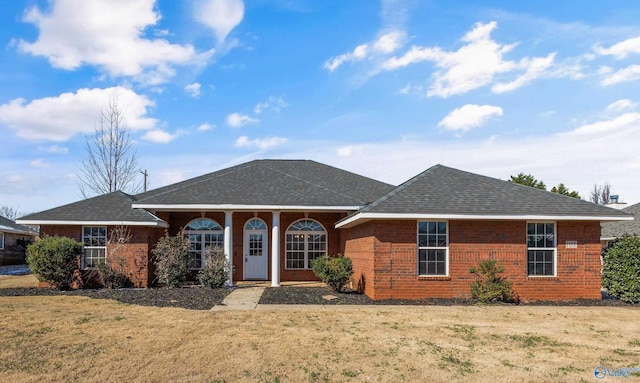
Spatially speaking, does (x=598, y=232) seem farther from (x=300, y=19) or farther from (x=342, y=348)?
(x=300, y=19)

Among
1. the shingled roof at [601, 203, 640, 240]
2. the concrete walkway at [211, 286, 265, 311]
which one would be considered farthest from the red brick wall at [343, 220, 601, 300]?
the shingled roof at [601, 203, 640, 240]

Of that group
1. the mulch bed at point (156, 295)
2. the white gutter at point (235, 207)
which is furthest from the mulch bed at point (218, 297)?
the white gutter at point (235, 207)

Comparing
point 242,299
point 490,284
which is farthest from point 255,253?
point 490,284

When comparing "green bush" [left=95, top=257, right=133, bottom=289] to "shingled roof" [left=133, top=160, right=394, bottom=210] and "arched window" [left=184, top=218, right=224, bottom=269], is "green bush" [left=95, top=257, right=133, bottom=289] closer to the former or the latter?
"shingled roof" [left=133, top=160, right=394, bottom=210]

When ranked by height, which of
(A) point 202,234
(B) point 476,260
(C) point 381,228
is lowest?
(B) point 476,260

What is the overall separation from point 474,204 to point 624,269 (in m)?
5.04


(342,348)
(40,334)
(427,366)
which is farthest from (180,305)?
(427,366)

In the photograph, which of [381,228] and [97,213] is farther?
[97,213]

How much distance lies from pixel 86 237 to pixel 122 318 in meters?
7.57

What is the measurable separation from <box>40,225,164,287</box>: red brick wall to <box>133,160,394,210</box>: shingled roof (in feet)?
3.81

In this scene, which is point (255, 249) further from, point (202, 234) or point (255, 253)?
point (202, 234)

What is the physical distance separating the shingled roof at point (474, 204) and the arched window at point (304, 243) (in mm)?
3812

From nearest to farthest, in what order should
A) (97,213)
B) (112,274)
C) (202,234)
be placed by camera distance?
1. (112,274)
2. (97,213)
3. (202,234)

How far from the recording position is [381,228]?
44.8ft
